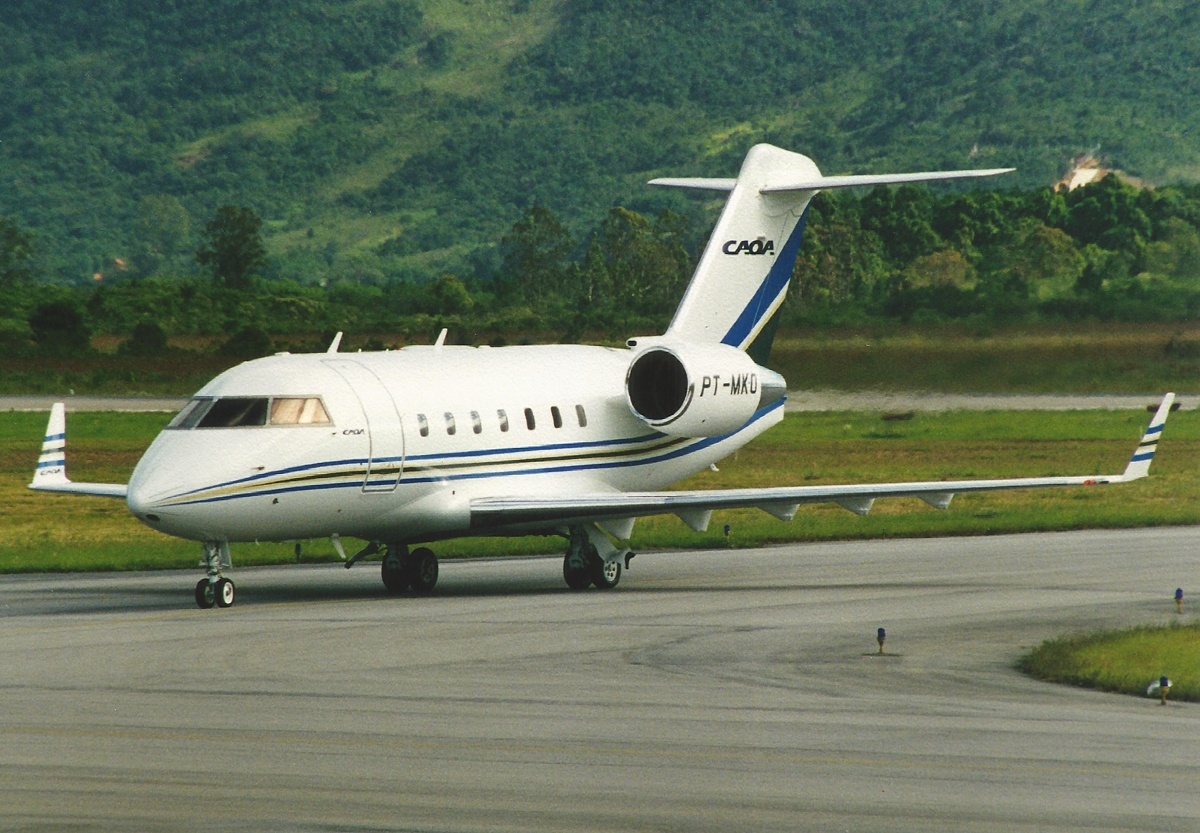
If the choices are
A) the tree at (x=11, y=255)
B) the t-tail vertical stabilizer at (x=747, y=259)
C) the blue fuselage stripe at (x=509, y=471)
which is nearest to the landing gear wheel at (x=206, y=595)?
the blue fuselage stripe at (x=509, y=471)

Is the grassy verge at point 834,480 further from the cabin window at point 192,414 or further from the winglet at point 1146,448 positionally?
the winglet at point 1146,448

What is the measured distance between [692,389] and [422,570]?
17.9 ft

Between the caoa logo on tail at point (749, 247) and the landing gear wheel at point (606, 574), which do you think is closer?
the landing gear wheel at point (606, 574)

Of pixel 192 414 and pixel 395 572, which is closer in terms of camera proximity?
pixel 192 414

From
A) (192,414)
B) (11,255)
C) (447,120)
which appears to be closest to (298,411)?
(192,414)

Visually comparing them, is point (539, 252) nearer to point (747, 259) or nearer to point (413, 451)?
point (747, 259)

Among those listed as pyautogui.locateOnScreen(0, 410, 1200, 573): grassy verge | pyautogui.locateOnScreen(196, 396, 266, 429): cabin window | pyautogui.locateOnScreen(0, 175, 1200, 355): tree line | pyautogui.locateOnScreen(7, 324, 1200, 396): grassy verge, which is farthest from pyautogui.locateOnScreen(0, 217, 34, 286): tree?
pyautogui.locateOnScreen(196, 396, 266, 429): cabin window

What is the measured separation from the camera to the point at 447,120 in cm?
18788

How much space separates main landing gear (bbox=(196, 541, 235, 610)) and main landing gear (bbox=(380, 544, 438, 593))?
3606 mm

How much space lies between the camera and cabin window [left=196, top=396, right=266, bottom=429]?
79.5 feet

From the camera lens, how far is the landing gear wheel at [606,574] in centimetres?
2761

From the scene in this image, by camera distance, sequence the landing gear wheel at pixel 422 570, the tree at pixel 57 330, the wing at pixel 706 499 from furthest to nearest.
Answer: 1. the tree at pixel 57 330
2. the landing gear wheel at pixel 422 570
3. the wing at pixel 706 499

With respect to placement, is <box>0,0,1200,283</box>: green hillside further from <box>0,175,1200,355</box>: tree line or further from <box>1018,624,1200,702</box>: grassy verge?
<box>1018,624,1200,702</box>: grassy verge

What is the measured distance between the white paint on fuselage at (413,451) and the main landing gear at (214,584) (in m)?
0.57
